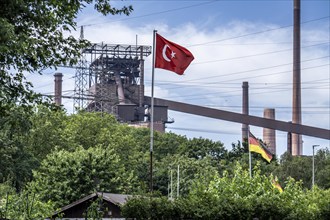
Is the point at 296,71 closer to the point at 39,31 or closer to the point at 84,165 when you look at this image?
the point at 84,165

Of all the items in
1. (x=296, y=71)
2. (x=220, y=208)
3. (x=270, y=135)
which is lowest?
(x=220, y=208)

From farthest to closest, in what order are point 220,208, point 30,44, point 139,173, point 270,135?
1. point 270,135
2. point 139,173
3. point 220,208
4. point 30,44

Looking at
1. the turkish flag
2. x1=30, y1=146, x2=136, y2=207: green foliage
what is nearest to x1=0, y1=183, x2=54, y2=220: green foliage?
the turkish flag

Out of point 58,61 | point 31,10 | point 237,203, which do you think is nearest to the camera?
point 31,10

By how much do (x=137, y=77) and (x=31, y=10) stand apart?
342 ft

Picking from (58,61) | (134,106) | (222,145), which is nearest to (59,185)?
(58,61)

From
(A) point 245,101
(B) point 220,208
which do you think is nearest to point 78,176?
(B) point 220,208

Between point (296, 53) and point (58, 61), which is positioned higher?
point (296, 53)

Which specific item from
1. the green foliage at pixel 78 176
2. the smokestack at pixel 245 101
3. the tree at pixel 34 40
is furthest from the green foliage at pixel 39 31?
the smokestack at pixel 245 101

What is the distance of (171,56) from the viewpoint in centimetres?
2698

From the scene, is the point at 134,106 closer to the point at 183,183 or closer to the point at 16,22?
the point at 183,183

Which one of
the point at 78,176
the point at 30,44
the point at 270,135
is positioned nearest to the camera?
the point at 30,44

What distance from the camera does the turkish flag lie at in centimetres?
2667

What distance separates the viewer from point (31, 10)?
581 inches
